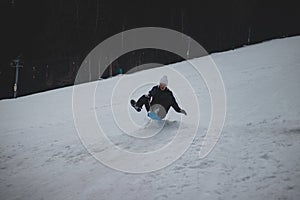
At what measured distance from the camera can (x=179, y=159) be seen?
3.73 m

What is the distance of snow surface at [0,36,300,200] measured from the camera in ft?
9.55

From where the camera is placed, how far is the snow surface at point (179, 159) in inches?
115

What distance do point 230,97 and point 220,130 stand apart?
374 cm

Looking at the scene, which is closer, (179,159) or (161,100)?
(179,159)

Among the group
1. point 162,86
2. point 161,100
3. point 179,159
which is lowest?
point 179,159

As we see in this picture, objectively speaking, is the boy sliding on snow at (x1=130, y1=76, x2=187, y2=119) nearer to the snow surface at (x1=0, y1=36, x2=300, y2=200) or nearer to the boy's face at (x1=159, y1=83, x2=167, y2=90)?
the boy's face at (x1=159, y1=83, x2=167, y2=90)

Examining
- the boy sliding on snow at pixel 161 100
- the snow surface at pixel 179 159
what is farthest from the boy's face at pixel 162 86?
the snow surface at pixel 179 159

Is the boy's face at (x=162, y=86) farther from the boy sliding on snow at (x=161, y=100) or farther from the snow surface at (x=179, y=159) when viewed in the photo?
the snow surface at (x=179, y=159)

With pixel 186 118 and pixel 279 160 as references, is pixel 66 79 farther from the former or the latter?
pixel 279 160

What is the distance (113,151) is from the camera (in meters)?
4.46

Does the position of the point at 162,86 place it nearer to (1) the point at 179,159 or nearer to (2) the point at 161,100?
(2) the point at 161,100

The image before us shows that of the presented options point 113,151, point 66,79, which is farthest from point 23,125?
point 66,79

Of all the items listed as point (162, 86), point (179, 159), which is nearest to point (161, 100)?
point (162, 86)

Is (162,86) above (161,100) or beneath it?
above
